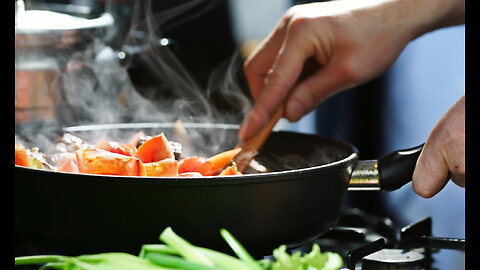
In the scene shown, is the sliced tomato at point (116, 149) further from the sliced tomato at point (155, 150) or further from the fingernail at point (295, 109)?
the fingernail at point (295, 109)

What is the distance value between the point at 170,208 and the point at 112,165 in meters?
0.14

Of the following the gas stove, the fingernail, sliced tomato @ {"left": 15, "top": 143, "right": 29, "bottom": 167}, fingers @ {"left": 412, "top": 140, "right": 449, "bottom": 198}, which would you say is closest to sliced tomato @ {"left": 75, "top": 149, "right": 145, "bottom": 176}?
sliced tomato @ {"left": 15, "top": 143, "right": 29, "bottom": 167}

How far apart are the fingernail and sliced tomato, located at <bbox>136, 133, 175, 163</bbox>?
0.45 m

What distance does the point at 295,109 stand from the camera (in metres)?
1.57

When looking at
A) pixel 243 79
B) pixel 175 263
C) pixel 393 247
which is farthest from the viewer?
pixel 243 79

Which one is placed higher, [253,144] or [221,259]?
[253,144]

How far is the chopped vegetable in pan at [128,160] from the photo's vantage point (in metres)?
1.04

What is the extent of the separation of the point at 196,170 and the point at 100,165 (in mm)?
239

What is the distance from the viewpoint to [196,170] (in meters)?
1.24

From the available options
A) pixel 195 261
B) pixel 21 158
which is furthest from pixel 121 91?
pixel 195 261

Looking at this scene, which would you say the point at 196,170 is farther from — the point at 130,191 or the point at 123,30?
the point at 123,30

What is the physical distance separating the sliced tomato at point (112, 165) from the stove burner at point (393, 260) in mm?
417

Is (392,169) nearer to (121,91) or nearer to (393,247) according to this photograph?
(393,247)

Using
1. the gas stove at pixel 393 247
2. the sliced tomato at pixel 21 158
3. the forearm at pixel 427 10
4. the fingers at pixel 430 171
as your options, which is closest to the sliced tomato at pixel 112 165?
the sliced tomato at pixel 21 158
